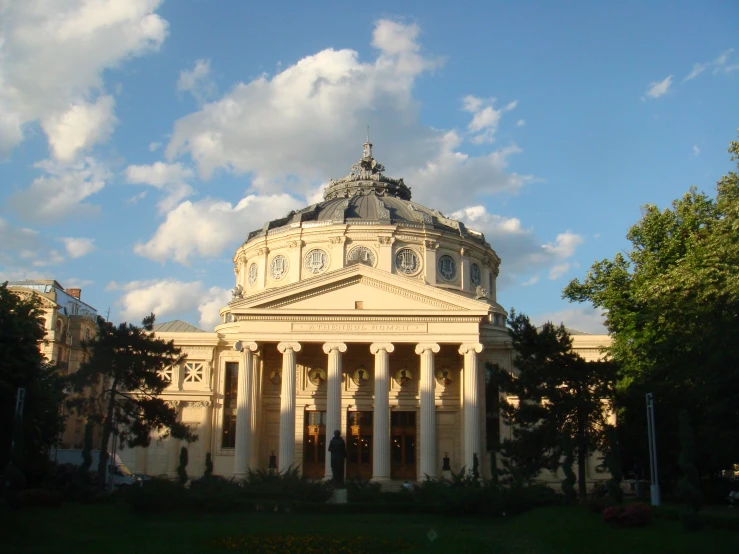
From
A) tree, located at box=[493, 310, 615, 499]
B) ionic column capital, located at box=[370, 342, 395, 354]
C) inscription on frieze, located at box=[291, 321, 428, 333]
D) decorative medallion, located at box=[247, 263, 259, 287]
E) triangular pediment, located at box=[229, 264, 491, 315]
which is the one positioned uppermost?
decorative medallion, located at box=[247, 263, 259, 287]

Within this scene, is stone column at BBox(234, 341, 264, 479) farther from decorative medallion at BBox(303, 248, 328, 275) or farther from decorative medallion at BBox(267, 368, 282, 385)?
decorative medallion at BBox(303, 248, 328, 275)

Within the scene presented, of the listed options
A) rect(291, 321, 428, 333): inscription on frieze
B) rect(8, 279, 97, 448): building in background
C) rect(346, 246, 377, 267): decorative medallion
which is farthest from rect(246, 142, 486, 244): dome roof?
rect(8, 279, 97, 448): building in background

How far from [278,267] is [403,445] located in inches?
691

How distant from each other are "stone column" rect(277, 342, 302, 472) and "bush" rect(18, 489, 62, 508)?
19363mm

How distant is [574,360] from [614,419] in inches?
659

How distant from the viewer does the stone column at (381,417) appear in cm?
4612

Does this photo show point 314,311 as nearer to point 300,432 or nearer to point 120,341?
point 300,432

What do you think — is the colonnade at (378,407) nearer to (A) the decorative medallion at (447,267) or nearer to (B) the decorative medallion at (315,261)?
(B) the decorative medallion at (315,261)

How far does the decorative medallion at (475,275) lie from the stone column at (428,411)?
15.6 m

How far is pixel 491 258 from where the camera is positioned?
64.9 metres

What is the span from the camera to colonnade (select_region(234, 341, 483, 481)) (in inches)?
1822

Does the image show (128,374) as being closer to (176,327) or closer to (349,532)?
(349,532)

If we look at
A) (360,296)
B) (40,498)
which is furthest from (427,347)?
(40,498)

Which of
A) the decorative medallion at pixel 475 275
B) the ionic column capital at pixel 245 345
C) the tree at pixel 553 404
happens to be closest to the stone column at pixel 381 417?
the ionic column capital at pixel 245 345
